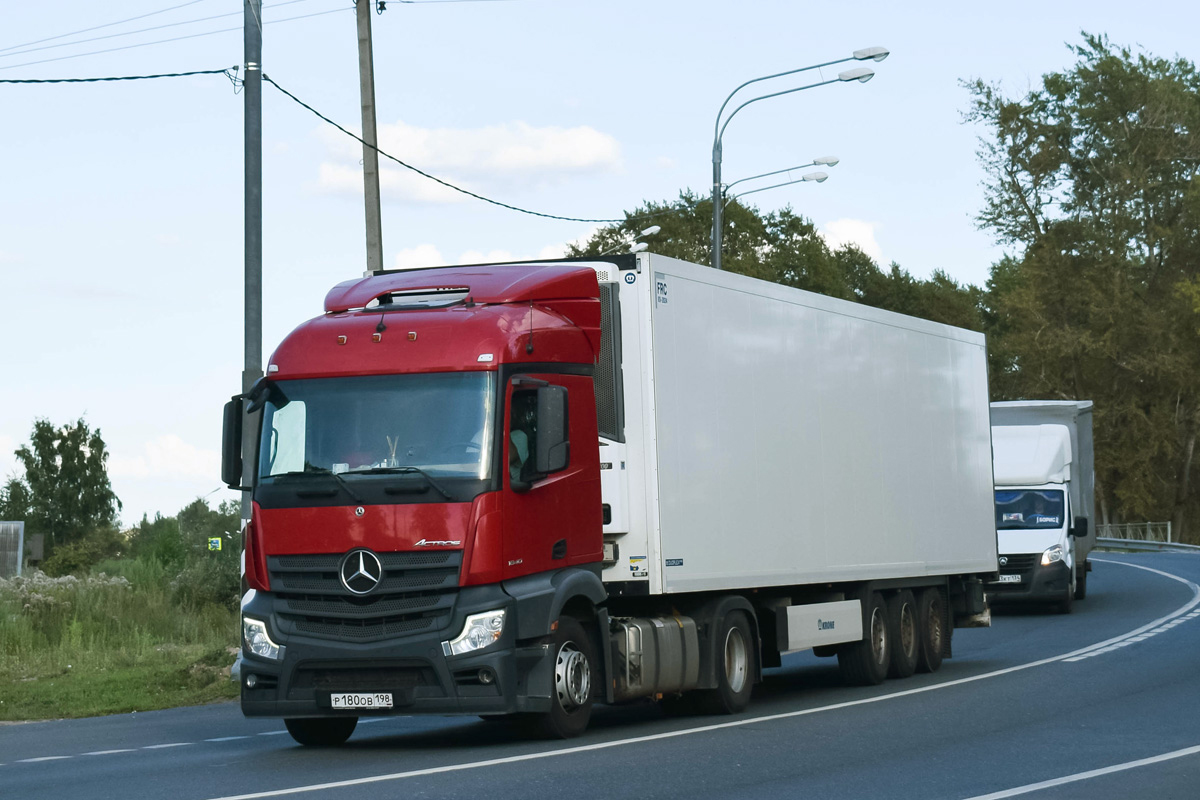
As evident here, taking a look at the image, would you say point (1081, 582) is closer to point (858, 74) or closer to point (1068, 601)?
point (1068, 601)

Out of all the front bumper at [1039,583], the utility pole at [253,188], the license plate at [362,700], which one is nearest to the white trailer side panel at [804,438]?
the license plate at [362,700]

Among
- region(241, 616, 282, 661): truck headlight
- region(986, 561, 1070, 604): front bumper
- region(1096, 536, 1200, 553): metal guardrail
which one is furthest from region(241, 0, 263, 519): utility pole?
region(1096, 536, 1200, 553): metal guardrail

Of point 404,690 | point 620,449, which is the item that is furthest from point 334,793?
point 620,449

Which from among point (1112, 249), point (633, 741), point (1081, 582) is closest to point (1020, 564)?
point (1081, 582)

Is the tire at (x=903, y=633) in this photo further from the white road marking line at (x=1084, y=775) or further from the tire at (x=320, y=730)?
the tire at (x=320, y=730)

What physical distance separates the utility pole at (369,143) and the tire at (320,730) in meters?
9.21

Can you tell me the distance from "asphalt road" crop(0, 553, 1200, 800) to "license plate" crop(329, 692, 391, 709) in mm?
382

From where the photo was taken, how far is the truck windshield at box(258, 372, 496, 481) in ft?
40.1

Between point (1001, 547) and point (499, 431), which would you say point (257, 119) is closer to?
point (499, 431)

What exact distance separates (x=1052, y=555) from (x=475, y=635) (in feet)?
60.8

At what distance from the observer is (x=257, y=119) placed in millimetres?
19500

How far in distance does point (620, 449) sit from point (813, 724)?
2.70m

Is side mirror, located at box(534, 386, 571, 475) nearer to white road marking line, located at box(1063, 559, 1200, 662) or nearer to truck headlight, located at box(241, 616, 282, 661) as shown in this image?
truck headlight, located at box(241, 616, 282, 661)

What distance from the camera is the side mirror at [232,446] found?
12930 millimetres
